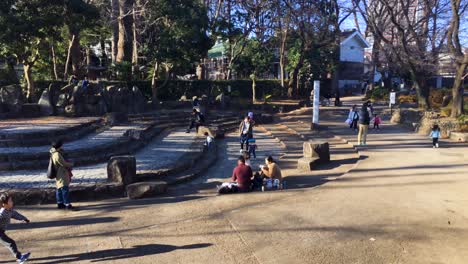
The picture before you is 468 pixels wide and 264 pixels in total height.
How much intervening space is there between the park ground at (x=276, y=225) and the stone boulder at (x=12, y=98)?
11918 millimetres

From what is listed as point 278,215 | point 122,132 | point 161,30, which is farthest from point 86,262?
point 161,30

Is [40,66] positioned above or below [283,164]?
above

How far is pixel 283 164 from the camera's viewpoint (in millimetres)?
13867

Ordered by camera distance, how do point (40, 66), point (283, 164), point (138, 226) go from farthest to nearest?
point (40, 66)
point (283, 164)
point (138, 226)

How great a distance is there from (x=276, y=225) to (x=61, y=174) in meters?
4.27

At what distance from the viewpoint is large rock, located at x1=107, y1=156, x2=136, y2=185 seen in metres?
9.61

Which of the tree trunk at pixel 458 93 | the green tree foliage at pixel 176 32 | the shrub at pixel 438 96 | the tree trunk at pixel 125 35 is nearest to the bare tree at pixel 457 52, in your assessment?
the tree trunk at pixel 458 93

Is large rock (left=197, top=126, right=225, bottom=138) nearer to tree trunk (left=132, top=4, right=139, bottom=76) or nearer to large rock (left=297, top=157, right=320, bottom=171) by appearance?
large rock (left=297, top=157, right=320, bottom=171)

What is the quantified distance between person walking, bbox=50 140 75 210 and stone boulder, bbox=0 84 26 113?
480 inches

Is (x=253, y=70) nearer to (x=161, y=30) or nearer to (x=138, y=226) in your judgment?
(x=161, y=30)

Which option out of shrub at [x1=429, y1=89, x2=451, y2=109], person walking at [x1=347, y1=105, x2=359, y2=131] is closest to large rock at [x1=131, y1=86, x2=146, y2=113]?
person walking at [x1=347, y1=105, x2=359, y2=131]

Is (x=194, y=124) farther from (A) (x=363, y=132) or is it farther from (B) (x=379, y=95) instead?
(B) (x=379, y=95)

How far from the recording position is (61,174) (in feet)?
26.9

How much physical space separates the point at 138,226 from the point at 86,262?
4.73ft
